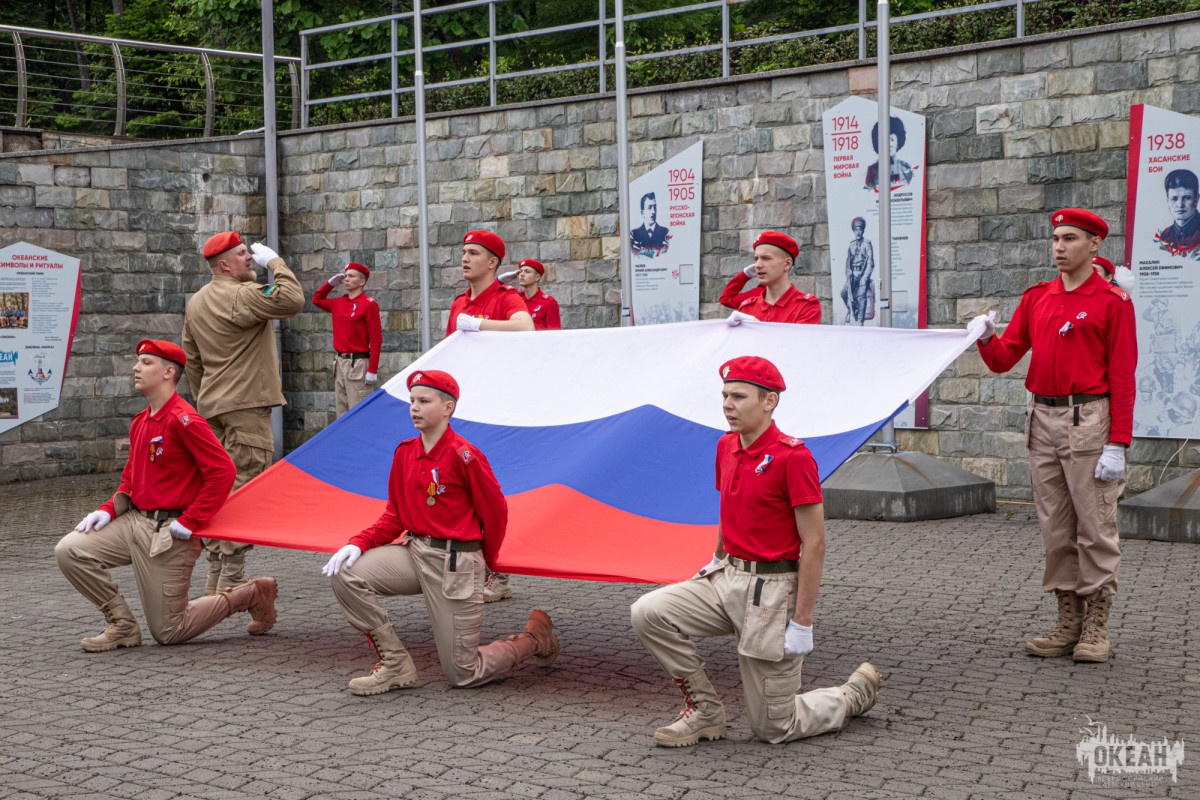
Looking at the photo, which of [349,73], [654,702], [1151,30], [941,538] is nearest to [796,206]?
[1151,30]

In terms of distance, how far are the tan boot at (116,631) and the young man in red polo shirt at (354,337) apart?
27.7ft

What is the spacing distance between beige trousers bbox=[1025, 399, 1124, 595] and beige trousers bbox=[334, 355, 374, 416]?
32.9 ft

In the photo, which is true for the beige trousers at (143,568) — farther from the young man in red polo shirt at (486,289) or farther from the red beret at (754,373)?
the red beret at (754,373)

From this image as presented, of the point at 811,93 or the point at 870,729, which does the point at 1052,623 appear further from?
the point at 811,93

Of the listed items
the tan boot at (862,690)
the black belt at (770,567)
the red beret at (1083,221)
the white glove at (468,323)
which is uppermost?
the red beret at (1083,221)

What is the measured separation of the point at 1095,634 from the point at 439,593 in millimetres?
2965

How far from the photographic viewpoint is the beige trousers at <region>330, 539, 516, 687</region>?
6207 mm

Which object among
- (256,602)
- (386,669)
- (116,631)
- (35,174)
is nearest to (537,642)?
(386,669)

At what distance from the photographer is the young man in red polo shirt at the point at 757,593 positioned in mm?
5242

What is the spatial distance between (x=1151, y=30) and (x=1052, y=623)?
20.3 feet

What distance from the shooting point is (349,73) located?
23375 millimetres

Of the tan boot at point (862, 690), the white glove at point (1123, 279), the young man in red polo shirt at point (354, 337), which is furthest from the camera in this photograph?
the young man in red polo shirt at point (354, 337)

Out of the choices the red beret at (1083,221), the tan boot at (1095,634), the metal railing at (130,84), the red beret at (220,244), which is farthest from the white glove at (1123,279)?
the metal railing at (130,84)

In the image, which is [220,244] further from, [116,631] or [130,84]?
[130,84]
